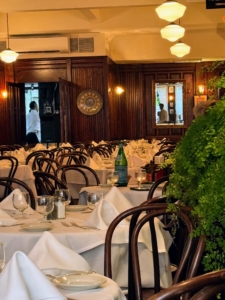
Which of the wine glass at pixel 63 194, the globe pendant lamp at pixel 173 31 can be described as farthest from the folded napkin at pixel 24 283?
the globe pendant lamp at pixel 173 31

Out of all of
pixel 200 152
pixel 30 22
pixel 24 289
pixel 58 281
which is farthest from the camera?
pixel 30 22

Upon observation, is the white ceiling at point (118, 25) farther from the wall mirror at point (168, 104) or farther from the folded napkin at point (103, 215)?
the folded napkin at point (103, 215)

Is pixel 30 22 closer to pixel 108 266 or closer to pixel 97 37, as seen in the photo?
pixel 97 37

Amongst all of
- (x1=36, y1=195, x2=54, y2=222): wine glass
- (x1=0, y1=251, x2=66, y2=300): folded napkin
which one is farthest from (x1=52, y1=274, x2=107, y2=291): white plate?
(x1=36, y1=195, x2=54, y2=222): wine glass

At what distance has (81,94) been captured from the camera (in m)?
16.9

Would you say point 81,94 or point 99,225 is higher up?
point 81,94

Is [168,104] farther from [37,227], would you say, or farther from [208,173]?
[208,173]

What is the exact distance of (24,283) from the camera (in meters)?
1.73

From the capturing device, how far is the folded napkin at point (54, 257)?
7.42ft

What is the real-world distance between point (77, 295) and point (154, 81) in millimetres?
17584

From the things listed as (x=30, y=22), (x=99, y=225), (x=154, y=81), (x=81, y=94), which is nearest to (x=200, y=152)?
(x=99, y=225)

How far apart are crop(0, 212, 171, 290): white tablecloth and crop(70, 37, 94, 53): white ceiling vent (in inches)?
529

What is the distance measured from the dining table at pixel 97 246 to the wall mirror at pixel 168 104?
16.2 metres

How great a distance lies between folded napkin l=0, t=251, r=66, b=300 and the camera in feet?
5.57
